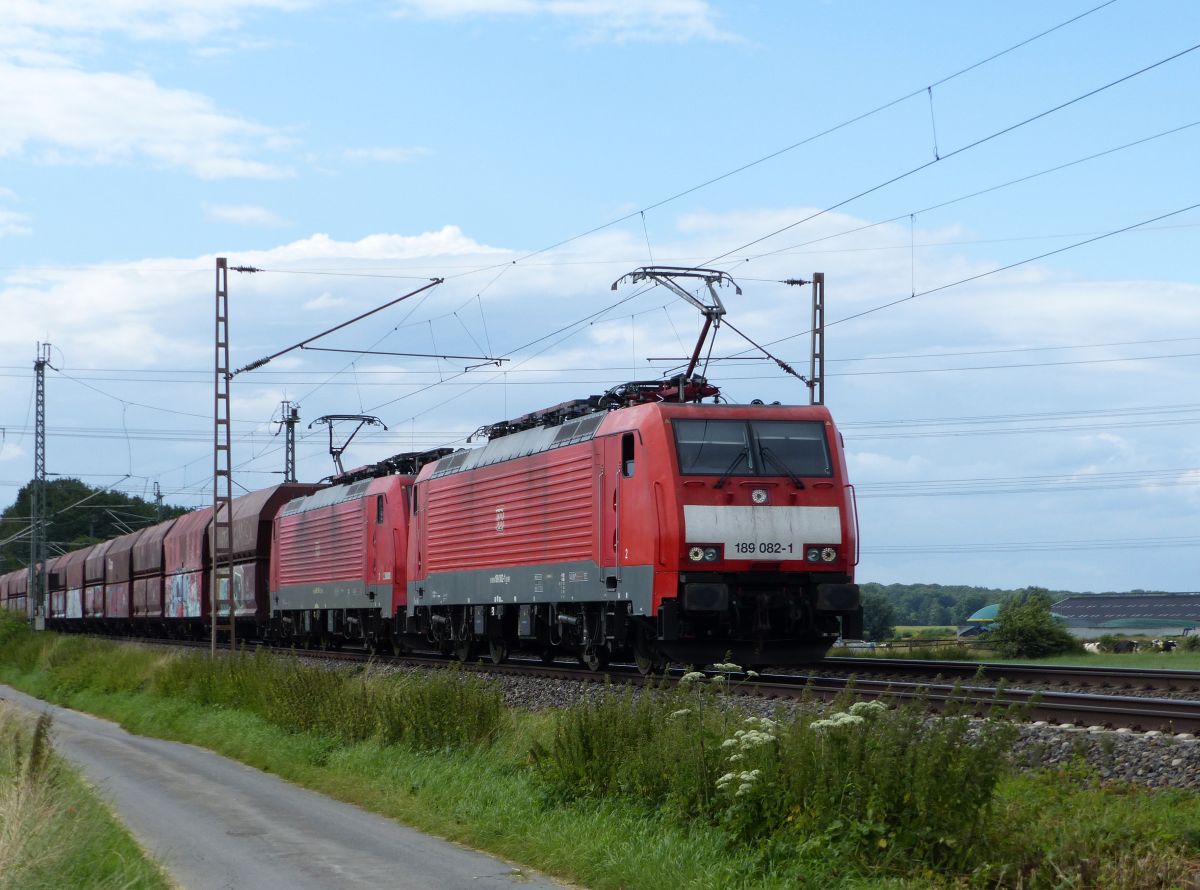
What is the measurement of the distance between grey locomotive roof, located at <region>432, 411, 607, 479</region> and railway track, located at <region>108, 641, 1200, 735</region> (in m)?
3.69

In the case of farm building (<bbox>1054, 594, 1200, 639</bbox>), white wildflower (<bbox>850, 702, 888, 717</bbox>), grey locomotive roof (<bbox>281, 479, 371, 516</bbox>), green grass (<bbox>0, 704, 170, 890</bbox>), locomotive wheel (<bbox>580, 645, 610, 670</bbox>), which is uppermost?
grey locomotive roof (<bbox>281, 479, 371, 516</bbox>)

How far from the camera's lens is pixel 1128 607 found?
302 feet

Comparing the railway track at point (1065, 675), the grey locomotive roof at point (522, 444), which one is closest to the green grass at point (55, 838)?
the railway track at point (1065, 675)

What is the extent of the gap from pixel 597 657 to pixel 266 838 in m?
12.7

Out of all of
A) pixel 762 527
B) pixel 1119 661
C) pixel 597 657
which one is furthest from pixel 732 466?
pixel 1119 661

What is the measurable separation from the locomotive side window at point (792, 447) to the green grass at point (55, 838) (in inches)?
434

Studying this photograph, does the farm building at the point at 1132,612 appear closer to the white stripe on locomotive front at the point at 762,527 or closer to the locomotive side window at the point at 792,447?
the locomotive side window at the point at 792,447

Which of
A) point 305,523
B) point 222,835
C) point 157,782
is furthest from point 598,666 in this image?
point 305,523

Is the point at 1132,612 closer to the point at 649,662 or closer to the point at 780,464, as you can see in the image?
the point at 649,662

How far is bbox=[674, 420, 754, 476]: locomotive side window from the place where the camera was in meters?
20.3

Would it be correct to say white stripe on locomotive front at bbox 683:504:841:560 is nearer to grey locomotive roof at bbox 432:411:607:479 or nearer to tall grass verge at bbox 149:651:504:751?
grey locomotive roof at bbox 432:411:607:479

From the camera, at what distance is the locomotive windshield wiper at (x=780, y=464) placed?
20688 mm

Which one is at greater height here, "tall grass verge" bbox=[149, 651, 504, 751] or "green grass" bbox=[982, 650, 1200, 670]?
"tall grass verge" bbox=[149, 651, 504, 751]

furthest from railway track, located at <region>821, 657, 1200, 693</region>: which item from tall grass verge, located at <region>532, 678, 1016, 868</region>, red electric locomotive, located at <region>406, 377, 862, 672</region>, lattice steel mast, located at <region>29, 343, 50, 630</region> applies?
lattice steel mast, located at <region>29, 343, 50, 630</region>
